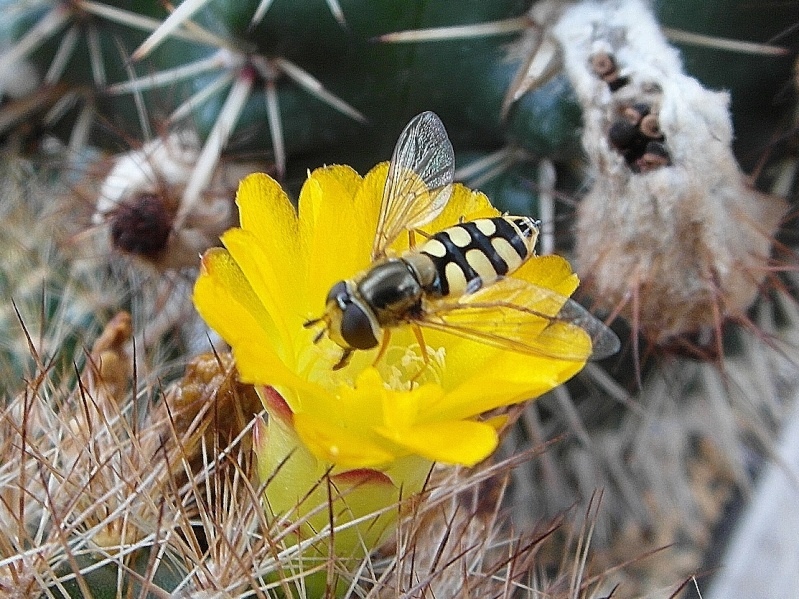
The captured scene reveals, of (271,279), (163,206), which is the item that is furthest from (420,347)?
(163,206)

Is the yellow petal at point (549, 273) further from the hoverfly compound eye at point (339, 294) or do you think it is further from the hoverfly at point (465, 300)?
the hoverfly compound eye at point (339, 294)

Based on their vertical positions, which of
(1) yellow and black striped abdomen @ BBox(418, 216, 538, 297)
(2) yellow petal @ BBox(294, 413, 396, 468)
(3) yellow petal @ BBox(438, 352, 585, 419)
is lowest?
(2) yellow petal @ BBox(294, 413, 396, 468)

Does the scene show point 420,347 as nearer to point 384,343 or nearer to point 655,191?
point 384,343

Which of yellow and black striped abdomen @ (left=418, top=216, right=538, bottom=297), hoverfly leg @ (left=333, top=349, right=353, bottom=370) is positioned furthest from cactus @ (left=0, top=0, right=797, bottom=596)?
yellow and black striped abdomen @ (left=418, top=216, right=538, bottom=297)

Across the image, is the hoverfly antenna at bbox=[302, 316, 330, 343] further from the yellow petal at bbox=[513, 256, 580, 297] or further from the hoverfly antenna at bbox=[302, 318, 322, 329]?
the yellow petal at bbox=[513, 256, 580, 297]

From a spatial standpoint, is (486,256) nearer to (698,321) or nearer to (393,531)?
(393,531)

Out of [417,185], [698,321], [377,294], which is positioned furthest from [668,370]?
[377,294]
